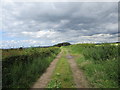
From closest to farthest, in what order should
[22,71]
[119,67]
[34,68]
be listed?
[119,67] < [22,71] < [34,68]

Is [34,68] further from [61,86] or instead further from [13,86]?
[61,86]

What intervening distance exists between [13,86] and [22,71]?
4.83 feet

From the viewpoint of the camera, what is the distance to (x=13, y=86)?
14.4 feet

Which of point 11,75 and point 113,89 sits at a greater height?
point 11,75

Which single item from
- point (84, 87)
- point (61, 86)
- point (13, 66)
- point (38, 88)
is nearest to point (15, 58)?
→ point (13, 66)

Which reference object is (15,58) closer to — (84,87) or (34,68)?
(34,68)

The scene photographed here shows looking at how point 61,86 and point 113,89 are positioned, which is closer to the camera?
point 113,89

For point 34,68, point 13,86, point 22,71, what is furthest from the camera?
point 34,68

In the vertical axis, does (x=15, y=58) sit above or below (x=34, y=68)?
above

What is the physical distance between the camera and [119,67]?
482cm

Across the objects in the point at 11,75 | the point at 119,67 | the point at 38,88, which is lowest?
the point at 38,88

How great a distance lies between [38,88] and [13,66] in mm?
2028

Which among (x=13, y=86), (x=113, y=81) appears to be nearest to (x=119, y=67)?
(x=113, y=81)

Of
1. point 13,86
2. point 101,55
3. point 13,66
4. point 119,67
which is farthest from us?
point 101,55
